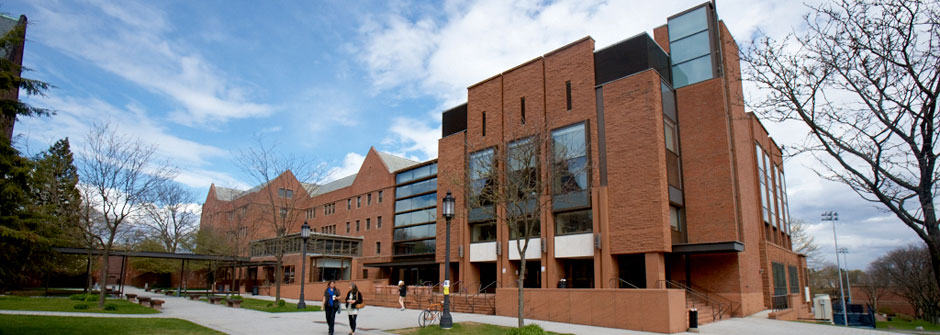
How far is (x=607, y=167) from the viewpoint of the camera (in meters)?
27.6

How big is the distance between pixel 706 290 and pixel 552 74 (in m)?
14.5

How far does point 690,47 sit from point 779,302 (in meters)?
15.5

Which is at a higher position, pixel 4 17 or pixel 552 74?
pixel 4 17

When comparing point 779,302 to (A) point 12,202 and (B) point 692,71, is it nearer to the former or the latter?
(B) point 692,71

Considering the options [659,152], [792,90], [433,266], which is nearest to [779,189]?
[659,152]

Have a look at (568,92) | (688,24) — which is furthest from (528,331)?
(688,24)

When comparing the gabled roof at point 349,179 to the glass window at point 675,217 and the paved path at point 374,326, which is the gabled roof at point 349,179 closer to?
the paved path at point 374,326

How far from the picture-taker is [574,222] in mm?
28625

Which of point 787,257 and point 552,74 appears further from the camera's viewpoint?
point 787,257

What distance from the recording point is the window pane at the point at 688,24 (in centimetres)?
2978

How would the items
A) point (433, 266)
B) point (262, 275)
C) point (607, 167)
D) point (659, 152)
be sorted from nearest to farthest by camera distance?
point (659, 152), point (607, 167), point (433, 266), point (262, 275)

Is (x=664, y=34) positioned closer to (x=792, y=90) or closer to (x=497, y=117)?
(x=497, y=117)

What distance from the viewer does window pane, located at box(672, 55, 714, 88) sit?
94.5 feet

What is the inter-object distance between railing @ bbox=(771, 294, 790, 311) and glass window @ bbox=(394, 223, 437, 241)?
24.1m
